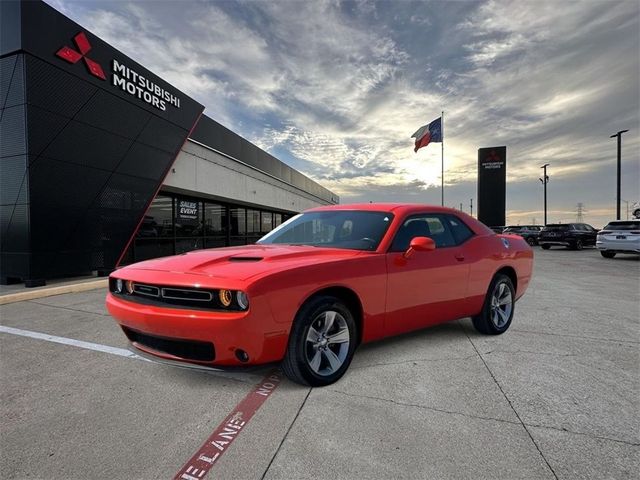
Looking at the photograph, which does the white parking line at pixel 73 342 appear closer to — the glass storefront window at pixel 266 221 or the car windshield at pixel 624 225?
the car windshield at pixel 624 225

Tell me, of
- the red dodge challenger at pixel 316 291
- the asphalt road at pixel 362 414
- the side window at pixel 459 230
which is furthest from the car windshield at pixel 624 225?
the side window at pixel 459 230

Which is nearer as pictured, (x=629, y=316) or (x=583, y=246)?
(x=629, y=316)

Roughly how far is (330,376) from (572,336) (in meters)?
3.16

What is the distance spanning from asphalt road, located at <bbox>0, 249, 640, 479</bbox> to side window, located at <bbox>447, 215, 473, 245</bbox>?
112 centimetres

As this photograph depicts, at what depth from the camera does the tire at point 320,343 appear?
2.70 metres

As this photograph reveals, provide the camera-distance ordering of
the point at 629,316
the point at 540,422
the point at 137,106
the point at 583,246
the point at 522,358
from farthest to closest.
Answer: the point at 583,246, the point at 137,106, the point at 629,316, the point at 522,358, the point at 540,422

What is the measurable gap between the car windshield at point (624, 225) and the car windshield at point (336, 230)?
15945 millimetres

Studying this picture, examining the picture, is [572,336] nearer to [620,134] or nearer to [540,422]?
[540,422]

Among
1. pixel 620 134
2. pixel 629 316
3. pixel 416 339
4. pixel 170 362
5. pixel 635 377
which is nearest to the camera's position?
pixel 170 362

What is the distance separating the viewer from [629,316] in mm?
5359

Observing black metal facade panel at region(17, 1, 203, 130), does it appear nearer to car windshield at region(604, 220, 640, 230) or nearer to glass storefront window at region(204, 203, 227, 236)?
glass storefront window at region(204, 203, 227, 236)

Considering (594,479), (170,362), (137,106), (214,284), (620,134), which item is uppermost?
(620,134)

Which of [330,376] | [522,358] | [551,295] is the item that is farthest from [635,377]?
[551,295]

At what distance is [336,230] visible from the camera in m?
3.78
